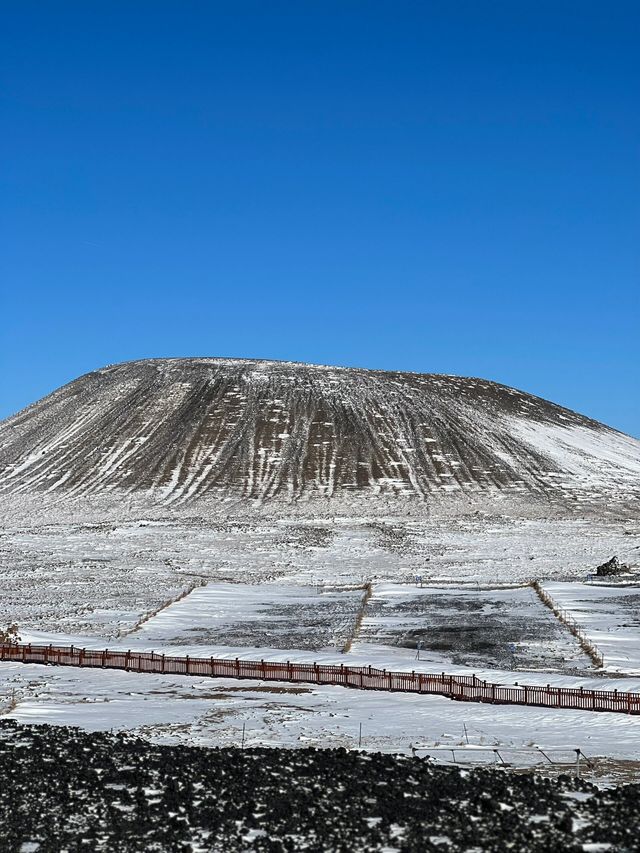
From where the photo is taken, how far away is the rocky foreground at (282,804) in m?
15.7

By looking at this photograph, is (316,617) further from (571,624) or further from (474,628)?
(571,624)

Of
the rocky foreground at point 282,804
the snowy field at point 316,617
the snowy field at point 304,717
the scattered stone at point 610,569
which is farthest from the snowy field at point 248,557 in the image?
the rocky foreground at point 282,804

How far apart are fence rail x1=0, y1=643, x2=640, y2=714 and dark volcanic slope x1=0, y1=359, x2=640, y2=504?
2716 inches

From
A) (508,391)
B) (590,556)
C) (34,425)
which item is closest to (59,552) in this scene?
(590,556)

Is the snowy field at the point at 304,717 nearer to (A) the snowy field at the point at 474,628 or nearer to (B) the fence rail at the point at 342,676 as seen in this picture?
(B) the fence rail at the point at 342,676

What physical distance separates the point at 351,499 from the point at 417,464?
655 inches

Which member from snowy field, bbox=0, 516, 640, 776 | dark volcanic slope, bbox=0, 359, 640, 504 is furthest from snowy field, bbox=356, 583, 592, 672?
dark volcanic slope, bbox=0, 359, 640, 504

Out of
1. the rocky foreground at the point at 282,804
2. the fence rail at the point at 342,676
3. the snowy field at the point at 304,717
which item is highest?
the fence rail at the point at 342,676

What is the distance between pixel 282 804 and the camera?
17.5 metres

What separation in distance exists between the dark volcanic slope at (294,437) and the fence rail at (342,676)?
2716 inches

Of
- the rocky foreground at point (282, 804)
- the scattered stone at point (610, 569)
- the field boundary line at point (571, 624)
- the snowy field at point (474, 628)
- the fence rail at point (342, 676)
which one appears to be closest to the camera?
the rocky foreground at point (282, 804)

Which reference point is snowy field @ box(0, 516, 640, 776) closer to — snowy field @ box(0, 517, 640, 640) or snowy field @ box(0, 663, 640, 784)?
snowy field @ box(0, 663, 640, 784)

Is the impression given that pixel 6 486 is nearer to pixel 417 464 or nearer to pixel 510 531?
pixel 417 464

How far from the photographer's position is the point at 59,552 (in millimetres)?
70062
